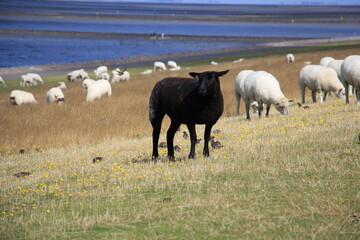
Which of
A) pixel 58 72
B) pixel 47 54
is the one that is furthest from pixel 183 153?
pixel 47 54

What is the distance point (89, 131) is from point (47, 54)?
5930 cm

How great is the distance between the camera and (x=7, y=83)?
44938 millimetres

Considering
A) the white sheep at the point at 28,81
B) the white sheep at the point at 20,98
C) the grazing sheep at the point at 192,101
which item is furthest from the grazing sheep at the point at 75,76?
the grazing sheep at the point at 192,101

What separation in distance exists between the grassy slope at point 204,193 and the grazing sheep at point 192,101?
0.77 meters

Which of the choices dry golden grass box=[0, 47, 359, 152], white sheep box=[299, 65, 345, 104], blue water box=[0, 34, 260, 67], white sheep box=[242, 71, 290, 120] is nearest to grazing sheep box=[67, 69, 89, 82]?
dry golden grass box=[0, 47, 359, 152]

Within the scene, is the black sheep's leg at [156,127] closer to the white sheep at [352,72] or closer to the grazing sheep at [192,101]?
the grazing sheep at [192,101]

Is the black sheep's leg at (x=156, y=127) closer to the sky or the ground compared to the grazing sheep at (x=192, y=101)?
closer to the ground

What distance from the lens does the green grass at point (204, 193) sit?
22.8 feet

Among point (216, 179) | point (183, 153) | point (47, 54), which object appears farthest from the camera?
point (47, 54)

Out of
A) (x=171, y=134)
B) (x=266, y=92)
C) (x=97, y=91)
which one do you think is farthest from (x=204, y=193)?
(x=97, y=91)

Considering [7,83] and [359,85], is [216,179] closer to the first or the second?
[359,85]

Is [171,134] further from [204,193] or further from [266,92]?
[266,92]

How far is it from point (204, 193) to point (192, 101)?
2869mm

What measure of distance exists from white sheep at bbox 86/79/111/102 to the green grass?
15944 millimetres
